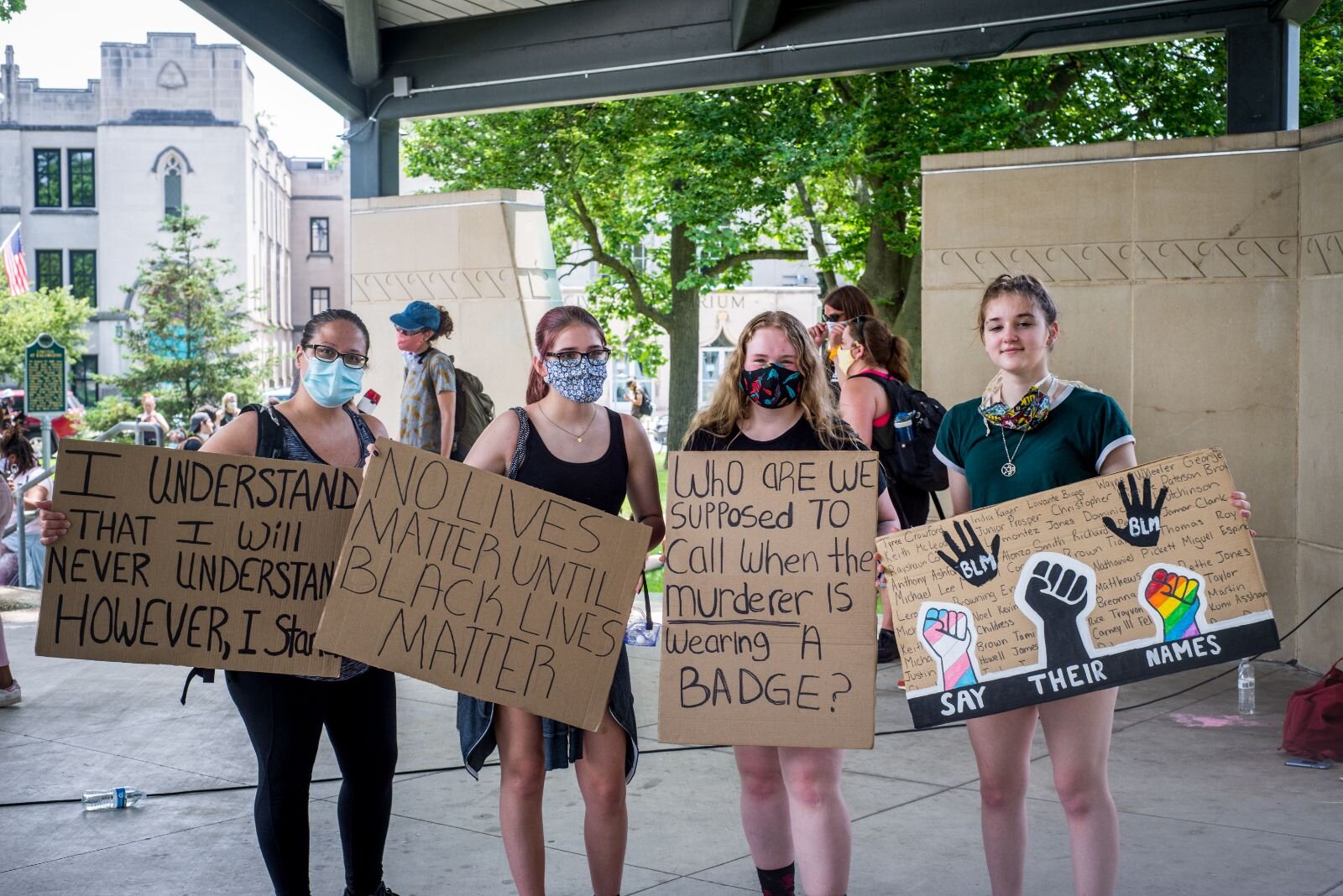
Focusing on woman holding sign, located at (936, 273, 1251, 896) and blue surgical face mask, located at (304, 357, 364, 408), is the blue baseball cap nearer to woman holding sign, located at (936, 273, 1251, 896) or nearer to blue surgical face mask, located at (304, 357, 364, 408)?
blue surgical face mask, located at (304, 357, 364, 408)

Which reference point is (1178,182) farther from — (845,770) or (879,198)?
(879,198)

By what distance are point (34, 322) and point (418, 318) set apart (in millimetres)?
42198

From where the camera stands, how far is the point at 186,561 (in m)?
3.80

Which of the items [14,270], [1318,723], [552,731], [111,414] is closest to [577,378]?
[552,731]

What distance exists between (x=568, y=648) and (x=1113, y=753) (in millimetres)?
3317

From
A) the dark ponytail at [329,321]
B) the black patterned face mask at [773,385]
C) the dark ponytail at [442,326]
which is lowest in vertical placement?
the black patterned face mask at [773,385]

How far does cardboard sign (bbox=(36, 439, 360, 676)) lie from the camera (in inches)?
147

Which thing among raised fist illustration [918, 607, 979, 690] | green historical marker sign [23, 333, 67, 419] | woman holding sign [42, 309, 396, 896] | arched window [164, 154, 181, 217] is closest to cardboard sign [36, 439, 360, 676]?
woman holding sign [42, 309, 396, 896]

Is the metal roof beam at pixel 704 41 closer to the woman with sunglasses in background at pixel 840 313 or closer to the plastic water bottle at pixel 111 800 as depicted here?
A: the woman with sunglasses in background at pixel 840 313

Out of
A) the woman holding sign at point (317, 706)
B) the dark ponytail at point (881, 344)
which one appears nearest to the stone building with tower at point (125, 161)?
the dark ponytail at point (881, 344)

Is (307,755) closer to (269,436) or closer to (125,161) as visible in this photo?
(269,436)

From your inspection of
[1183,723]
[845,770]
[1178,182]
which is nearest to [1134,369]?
[1178,182]

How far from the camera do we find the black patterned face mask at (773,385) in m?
3.88

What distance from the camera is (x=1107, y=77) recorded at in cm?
1795
